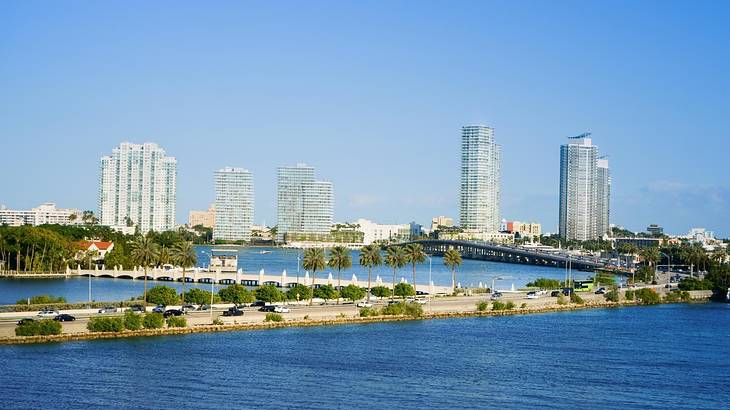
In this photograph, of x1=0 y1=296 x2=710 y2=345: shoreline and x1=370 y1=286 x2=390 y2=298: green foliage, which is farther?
x1=370 y1=286 x2=390 y2=298: green foliage

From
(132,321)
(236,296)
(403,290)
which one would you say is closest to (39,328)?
(132,321)

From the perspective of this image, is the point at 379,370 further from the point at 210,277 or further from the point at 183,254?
the point at 210,277

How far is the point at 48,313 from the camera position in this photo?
2297 inches

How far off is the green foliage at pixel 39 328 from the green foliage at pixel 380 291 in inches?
1186

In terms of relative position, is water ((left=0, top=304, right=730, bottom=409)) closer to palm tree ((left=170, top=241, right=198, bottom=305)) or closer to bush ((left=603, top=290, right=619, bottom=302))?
palm tree ((left=170, top=241, right=198, bottom=305))

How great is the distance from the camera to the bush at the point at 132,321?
176 ft

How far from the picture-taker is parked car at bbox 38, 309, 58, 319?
57094 mm

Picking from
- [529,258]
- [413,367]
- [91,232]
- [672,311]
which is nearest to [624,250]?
[529,258]

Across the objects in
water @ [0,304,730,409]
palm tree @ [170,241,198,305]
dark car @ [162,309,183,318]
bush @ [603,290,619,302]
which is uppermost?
palm tree @ [170,241,198,305]

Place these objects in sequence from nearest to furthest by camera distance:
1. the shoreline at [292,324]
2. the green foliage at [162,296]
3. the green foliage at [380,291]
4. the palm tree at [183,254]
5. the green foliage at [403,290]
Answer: the shoreline at [292,324] < the green foliage at [162,296] < the palm tree at [183,254] < the green foliage at [403,290] < the green foliage at [380,291]

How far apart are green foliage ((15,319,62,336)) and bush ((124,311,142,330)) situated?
11.5 ft

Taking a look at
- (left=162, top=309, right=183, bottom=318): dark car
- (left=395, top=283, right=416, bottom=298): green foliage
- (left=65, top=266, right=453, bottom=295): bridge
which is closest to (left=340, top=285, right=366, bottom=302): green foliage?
(left=395, top=283, right=416, bottom=298): green foliage

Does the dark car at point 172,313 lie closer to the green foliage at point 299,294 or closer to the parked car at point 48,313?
the parked car at point 48,313

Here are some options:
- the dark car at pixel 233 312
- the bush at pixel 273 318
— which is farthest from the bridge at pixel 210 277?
the bush at pixel 273 318
